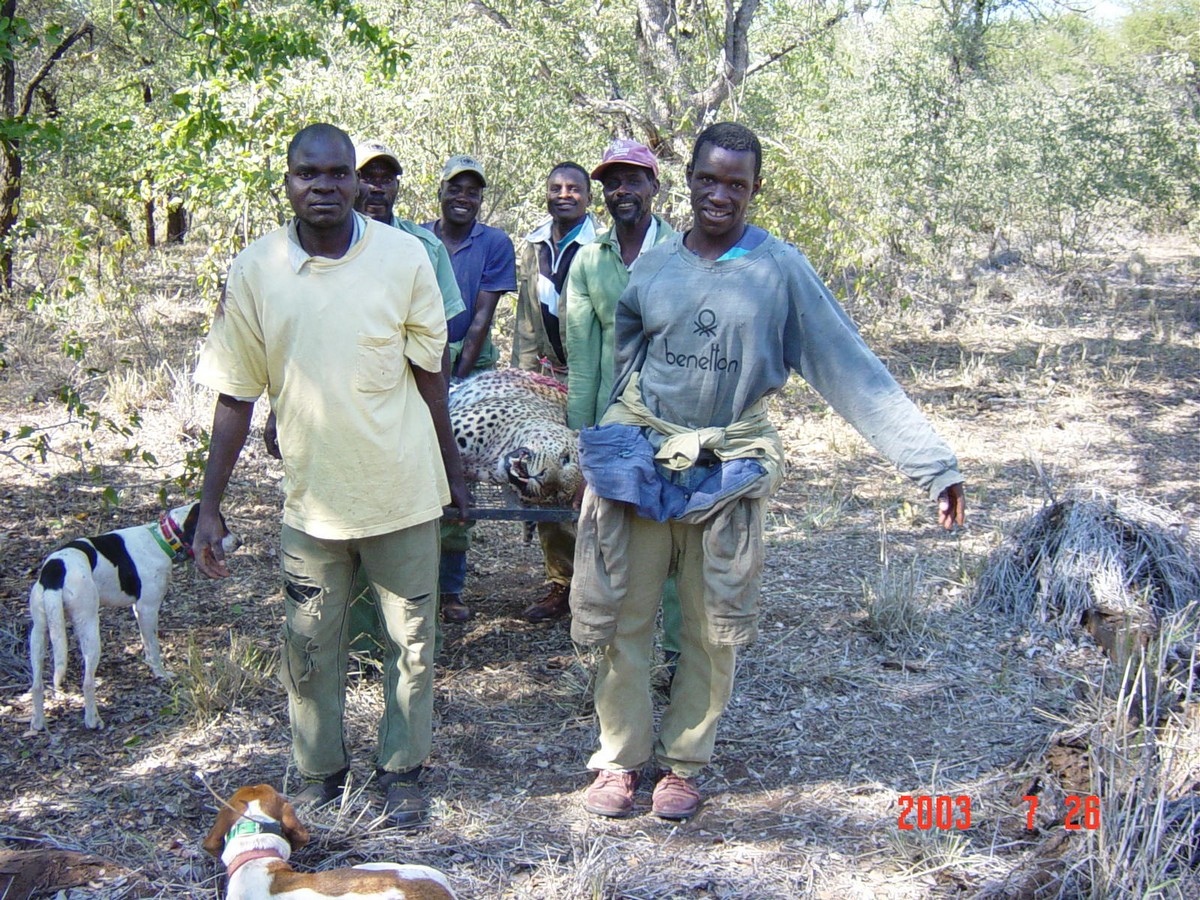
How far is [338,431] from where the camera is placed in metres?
2.92

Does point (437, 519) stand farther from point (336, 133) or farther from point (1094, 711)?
point (1094, 711)

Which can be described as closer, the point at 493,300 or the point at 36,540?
the point at 493,300

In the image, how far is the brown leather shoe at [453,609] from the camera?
4.66 meters

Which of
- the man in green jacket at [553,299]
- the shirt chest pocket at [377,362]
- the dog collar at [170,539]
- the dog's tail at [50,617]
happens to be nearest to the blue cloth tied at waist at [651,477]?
the shirt chest pocket at [377,362]

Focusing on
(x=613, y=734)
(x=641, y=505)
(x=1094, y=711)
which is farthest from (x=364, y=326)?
(x=1094, y=711)

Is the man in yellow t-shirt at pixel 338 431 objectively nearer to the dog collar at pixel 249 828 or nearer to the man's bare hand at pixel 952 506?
the dog collar at pixel 249 828

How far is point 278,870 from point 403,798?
64 cm

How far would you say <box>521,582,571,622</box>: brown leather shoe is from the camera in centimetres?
473

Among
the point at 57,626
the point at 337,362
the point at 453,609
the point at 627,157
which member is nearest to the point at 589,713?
the point at 453,609

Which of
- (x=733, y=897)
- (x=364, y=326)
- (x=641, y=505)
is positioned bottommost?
(x=733, y=897)

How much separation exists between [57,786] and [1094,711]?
3310 mm

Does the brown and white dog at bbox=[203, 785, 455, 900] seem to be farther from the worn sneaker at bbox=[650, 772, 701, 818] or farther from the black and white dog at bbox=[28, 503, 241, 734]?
the black and white dog at bbox=[28, 503, 241, 734]

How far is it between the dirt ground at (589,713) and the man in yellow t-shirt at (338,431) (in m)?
0.29

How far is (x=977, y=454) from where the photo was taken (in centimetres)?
734
